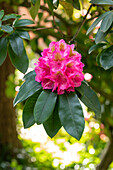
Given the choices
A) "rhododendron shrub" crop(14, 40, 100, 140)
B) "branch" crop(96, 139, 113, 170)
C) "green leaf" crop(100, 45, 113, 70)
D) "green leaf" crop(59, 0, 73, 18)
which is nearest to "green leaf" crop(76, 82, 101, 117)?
"rhododendron shrub" crop(14, 40, 100, 140)

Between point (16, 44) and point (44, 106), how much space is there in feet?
0.97

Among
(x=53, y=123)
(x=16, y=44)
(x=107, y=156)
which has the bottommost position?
(x=107, y=156)

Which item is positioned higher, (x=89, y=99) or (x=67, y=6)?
(x=67, y=6)

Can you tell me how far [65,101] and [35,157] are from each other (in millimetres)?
3497

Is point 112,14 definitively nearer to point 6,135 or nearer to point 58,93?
point 58,93

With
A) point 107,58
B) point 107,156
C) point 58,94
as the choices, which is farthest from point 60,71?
point 107,156

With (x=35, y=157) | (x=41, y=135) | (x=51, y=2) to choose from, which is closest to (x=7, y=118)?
(x=35, y=157)

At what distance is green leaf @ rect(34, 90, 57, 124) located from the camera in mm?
599

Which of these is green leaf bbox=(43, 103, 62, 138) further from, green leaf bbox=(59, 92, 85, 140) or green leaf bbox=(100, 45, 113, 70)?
green leaf bbox=(100, 45, 113, 70)

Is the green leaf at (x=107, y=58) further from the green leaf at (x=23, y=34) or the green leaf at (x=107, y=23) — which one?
the green leaf at (x=23, y=34)

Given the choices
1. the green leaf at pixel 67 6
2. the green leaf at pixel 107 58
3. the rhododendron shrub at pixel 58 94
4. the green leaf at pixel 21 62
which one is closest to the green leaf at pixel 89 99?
the rhododendron shrub at pixel 58 94

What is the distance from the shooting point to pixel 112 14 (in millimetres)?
768

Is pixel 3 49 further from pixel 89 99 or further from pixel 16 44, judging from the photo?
pixel 89 99

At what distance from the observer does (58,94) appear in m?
0.65
